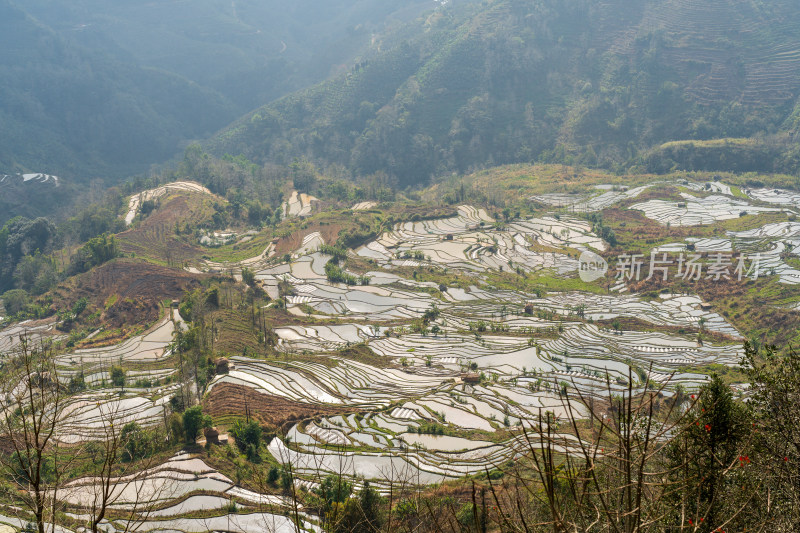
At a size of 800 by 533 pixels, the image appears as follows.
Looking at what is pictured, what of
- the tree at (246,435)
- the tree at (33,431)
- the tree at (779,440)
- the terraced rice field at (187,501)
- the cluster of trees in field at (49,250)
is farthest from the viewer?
the cluster of trees in field at (49,250)

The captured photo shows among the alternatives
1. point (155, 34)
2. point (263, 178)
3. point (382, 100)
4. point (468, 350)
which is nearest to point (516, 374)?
point (468, 350)

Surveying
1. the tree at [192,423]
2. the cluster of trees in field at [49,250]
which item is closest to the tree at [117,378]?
the tree at [192,423]

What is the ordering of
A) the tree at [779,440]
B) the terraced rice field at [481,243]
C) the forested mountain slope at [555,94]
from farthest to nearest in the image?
the forested mountain slope at [555,94], the terraced rice field at [481,243], the tree at [779,440]

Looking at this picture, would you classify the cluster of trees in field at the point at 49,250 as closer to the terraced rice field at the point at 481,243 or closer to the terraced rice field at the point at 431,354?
the terraced rice field at the point at 431,354

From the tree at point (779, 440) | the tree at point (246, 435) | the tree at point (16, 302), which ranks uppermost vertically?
the tree at point (779, 440)

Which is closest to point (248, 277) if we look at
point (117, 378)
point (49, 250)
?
point (117, 378)

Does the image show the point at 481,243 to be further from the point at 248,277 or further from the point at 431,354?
the point at 431,354
